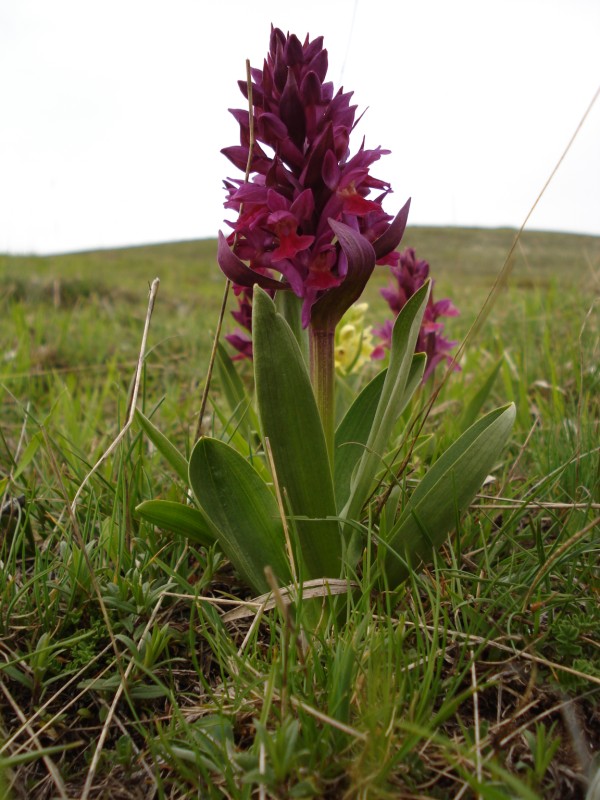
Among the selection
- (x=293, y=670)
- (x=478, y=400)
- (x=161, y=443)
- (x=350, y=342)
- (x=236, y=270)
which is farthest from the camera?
(x=350, y=342)

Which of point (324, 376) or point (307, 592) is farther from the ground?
point (324, 376)

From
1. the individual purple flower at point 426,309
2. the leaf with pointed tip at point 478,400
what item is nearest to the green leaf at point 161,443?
the leaf with pointed tip at point 478,400

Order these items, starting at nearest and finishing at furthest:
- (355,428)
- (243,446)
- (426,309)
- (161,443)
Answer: (161,443) → (355,428) → (243,446) → (426,309)

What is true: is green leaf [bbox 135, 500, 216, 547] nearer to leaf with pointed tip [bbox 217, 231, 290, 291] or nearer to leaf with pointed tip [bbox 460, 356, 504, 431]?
leaf with pointed tip [bbox 217, 231, 290, 291]

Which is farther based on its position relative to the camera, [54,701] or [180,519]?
[180,519]

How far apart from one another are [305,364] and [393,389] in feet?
0.61

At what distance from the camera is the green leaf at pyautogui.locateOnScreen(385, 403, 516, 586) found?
128 centimetres

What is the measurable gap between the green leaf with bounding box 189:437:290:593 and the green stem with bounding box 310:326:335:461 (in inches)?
8.1

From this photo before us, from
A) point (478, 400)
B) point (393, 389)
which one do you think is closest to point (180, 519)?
point (393, 389)

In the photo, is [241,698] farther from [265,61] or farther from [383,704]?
[265,61]

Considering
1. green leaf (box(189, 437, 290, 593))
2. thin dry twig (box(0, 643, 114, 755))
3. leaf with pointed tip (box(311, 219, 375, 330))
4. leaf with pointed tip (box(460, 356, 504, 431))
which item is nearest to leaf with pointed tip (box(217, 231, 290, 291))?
leaf with pointed tip (box(311, 219, 375, 330))

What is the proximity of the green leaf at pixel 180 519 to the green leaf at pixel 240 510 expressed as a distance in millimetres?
63

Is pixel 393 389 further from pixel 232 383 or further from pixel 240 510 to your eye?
pixel 232 383

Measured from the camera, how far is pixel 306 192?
1225 millimetres
